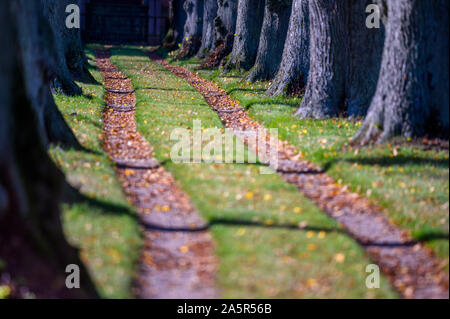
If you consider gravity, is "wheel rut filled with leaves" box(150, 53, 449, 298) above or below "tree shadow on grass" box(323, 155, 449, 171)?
below

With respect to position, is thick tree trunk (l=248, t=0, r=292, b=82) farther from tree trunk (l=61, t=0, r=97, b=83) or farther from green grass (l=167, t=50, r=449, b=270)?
tree trunk (l=61, t=0, r=97, b=83)

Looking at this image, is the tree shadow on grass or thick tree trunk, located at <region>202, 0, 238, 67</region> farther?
thick tree trunk, located at <region>202, 0, 238, 67</region>

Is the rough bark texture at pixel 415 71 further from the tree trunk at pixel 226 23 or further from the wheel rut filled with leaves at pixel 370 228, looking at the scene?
the tree trunk at pixel 226 23

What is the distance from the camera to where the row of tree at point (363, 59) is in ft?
30.3

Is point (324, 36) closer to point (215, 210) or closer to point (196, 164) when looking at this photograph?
point (196, 164)

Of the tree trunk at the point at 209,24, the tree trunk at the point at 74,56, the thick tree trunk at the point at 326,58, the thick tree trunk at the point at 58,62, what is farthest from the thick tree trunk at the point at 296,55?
the tree trunk at the point at 209,24

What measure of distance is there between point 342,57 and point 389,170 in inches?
170

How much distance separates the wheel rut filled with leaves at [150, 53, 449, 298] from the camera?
5609 mm

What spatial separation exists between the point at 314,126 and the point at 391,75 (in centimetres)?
258

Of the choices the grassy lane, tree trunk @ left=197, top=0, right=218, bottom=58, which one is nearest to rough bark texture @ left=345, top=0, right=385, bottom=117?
the grassy lane

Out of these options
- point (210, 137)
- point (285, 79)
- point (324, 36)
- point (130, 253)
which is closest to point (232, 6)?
point (285, 79)

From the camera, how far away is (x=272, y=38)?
1727cm

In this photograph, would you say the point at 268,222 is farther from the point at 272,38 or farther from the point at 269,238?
the point at 272,38

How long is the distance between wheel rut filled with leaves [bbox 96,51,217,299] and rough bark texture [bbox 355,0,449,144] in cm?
362
